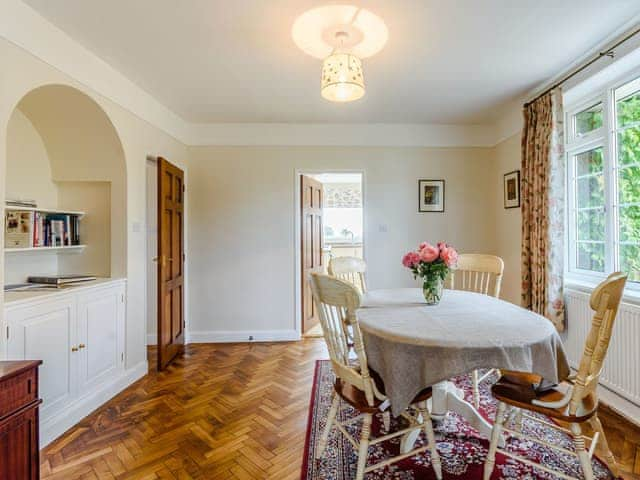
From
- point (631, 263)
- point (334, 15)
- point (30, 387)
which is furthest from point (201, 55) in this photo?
point (631, 263)

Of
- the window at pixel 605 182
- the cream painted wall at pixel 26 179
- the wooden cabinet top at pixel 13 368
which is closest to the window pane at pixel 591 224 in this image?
the window at pixel 605 182

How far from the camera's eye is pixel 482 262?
2709mm

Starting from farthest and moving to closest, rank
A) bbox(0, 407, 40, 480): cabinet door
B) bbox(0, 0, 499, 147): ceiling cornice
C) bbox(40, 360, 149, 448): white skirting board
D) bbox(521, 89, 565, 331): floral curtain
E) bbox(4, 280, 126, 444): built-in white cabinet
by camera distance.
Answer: bbox(0, 0, 499, 147): ceiling cornice, bbox(521, 89, 565, 331): floral curtain, bbox(40, 360, 149, 448): white skirting board, bbox(4, 280, 126, 444): built-in white cabinet, bbox(0, 407, 40, 480): cabinet door

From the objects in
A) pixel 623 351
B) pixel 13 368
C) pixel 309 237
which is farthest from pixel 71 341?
pixel 623 351

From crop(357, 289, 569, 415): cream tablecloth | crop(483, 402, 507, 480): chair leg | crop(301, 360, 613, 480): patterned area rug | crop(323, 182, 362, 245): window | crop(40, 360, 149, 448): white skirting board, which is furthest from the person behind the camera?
crop(323, 182, 362, 245): window

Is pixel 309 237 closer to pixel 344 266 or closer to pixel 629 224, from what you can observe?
pixel 344 266

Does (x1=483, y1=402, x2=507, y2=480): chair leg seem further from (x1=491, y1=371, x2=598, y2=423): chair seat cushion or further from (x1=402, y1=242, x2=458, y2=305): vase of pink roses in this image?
(x1=402, y1=242, x2=458, y2=305): vase of pink roses

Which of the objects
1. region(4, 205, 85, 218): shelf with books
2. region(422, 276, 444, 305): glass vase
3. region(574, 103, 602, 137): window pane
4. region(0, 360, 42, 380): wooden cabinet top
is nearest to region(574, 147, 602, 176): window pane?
region(574, 103, 602, 137): window pane

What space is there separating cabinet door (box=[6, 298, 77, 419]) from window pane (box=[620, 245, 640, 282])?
3816 millimetres

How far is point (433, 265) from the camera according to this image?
2002 mm

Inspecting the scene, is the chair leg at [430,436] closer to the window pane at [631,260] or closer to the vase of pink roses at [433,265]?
the vase of pink roses at [433,265]

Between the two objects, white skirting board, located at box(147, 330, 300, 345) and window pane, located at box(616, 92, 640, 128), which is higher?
window pane, located at box(616, 92, 640, 128)

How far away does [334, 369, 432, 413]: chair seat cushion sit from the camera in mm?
1527

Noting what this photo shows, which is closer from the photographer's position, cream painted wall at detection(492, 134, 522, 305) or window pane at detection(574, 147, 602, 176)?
window pane at detection(574, 147, 602, 176)
